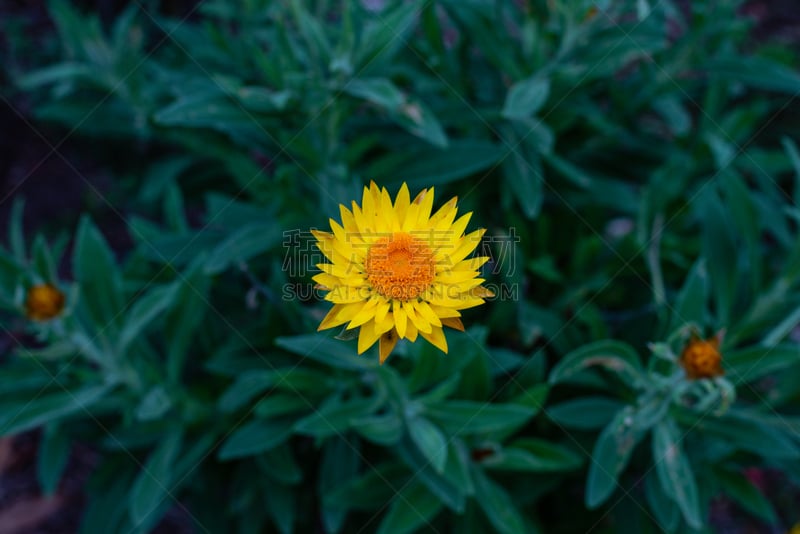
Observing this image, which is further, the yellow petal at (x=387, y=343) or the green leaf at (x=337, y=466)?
the green leaf at (x=337, y=466)

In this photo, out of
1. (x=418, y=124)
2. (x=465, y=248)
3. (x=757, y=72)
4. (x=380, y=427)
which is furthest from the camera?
(x=757, y=72)

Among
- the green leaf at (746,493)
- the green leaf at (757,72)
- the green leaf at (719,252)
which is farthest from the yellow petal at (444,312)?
the green leaf at (757,72)

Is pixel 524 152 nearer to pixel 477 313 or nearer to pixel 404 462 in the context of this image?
pixel 477 313

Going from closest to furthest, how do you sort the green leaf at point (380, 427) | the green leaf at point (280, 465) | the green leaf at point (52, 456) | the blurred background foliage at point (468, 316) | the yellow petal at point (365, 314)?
the yellow petal at point (365, 314)
the green leaf at point (380, 427)
the blurred background foliage at point (468, 316)
the green leaf at point (280, 465)
the green leaf at point (52, 456)

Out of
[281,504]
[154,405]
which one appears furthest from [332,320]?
[281,504]

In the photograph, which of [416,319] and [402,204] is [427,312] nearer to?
[416,319]

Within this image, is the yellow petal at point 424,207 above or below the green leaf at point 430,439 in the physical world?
above

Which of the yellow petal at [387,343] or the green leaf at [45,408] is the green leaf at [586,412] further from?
the green leaf at [45,408]

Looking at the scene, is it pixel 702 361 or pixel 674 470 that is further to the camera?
pixel 674 470
